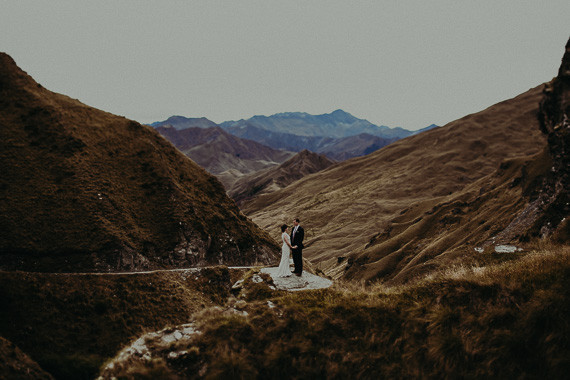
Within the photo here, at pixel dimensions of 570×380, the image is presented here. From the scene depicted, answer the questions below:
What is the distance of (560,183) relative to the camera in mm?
30188

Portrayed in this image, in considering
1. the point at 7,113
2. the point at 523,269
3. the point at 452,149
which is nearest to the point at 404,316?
the point at 523,269

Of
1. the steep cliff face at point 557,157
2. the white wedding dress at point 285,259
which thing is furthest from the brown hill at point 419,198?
the white wedding dress at point 285,259

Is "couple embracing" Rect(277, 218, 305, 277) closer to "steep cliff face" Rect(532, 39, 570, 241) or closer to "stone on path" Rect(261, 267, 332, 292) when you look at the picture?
"stone on path" Rect(261, 267, 332, 292)

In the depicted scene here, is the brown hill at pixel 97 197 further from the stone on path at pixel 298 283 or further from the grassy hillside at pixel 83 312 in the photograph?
the stone on path at pixel 298 283

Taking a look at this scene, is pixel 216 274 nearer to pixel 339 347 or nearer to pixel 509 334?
pixel 339 347

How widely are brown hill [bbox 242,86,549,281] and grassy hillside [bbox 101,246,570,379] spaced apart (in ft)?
91.3

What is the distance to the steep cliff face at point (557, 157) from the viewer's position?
86.4 feet

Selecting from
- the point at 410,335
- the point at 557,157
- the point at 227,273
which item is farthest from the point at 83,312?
the point at 557,157

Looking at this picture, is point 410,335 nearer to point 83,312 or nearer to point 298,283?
point 298,283

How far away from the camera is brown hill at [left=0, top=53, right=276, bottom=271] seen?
119 feet

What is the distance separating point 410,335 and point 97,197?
42511 mm

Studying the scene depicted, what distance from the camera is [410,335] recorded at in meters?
9.77

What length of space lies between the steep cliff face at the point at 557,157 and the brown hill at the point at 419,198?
25.4ft

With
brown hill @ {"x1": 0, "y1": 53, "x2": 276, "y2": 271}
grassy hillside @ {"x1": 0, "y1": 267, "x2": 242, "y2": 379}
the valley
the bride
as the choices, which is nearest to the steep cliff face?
the valley
